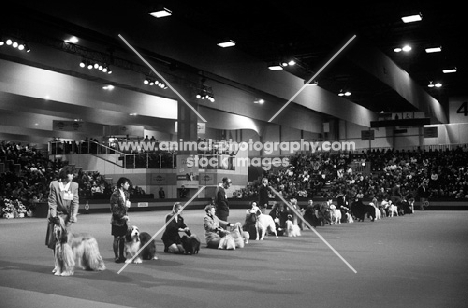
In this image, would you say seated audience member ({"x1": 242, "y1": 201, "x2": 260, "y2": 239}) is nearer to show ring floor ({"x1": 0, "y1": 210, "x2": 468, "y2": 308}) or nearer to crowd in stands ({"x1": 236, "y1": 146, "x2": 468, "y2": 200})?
show ring floor ({"x1": 0, "y1": 210, "x2": 468, "y2": 308})

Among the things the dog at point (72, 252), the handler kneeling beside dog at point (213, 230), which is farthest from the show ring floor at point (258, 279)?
the handler kneeling beside dog at point (213, 230)

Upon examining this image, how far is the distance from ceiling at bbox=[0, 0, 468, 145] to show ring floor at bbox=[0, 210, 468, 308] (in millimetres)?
7736

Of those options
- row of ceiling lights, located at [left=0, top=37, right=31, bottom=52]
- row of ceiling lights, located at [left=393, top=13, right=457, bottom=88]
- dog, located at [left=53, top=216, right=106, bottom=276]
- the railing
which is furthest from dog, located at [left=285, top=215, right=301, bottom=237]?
the railing

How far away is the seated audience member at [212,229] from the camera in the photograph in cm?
1104

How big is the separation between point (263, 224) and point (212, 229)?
2.74m

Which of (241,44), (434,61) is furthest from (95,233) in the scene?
(434,61)

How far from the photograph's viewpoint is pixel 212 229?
36.6ft

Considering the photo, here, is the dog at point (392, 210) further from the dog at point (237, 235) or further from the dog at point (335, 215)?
the dog at point (237, 235)

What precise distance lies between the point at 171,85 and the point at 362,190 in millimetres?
15288

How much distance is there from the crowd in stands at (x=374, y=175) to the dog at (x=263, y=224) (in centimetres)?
1729

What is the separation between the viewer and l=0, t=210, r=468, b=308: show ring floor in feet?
18.9

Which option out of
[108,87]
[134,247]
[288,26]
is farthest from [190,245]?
[108,87]

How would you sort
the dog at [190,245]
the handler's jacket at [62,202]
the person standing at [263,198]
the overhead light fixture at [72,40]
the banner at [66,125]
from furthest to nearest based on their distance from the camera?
the banner at [66,125] → the overhead light fixture at [72,40] → the person standing at [263,198] → the dog at [190,245] → the handler's jacket at [62,202]

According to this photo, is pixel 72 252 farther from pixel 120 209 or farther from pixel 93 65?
pixel 93 65
